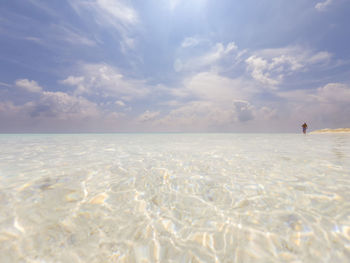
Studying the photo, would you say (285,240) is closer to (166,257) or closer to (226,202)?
(226,202)

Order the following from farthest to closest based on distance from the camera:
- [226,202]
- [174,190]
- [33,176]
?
[33,176] → [174,190] → [226,202]

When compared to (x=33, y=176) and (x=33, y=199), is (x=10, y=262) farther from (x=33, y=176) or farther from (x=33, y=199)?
(x=33, y=176)

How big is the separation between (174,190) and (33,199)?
Result: 9.82 ft

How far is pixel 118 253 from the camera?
1876 mm

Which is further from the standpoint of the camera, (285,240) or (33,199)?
(33,199)

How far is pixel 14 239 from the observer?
2.08m

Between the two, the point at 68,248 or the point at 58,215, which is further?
the point at 58,215

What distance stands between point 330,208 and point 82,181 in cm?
557

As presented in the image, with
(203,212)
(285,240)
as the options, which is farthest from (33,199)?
(285,240)

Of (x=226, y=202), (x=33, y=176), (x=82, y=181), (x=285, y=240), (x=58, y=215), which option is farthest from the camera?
(x=33, y=176)

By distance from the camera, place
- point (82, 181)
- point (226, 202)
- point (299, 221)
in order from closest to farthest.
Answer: point (299, 221) → point (226, 202) → point (82, 181)

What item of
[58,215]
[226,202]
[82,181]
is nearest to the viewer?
[58,215]

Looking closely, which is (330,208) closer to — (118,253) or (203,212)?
(203,212)

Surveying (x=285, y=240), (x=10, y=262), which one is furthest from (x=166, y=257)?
(x=10, y=262)
